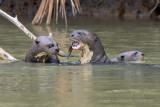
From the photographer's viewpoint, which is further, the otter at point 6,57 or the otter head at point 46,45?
the otter at point 6,57

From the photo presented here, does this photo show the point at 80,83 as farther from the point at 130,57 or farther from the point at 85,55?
the point at 130,57

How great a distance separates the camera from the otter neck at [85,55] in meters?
9.79

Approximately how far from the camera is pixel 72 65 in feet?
31.0

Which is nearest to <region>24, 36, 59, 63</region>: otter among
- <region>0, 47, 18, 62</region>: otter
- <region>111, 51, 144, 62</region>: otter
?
<region>0, 47, 18, 62</region>: otter

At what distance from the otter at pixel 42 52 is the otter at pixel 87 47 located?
1.10ft

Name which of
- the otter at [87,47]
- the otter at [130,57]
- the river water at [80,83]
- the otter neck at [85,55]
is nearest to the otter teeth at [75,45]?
the otter at [87,47]

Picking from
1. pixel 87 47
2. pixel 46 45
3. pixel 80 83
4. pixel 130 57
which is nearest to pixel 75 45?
pixel 87 47

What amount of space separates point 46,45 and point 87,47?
70 centimetres

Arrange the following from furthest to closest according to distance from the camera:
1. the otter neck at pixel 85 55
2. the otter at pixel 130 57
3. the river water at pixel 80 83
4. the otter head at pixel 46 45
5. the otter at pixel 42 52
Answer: the otter at pixel 130 57
the otter neck at pixel 85 55
the otter at pixel 42 52
the otter head at pixel 46 45
the river water at pixel 80 83

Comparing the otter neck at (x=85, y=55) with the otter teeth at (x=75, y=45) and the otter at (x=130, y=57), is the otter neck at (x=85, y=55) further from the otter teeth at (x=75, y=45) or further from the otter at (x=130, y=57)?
the otter at (x=130, y=57)

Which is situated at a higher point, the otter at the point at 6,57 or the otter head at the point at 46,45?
the otter head at the point at 46,45

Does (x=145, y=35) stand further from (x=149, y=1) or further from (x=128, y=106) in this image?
(x=128, y=106)

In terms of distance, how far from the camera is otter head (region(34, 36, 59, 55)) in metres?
9.56

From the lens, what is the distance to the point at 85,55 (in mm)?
9844
